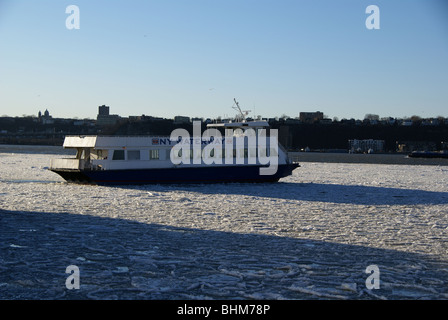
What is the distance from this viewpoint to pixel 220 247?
13.9 meters

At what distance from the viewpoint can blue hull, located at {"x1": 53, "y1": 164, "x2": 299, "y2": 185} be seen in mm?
32375

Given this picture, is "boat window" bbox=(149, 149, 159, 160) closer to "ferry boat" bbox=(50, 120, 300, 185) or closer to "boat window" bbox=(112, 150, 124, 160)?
"ferry boat" bbox=(50, 120, 300, 185)

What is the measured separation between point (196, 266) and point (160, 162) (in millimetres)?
21975

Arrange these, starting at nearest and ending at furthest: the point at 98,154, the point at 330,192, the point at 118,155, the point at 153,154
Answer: the point at 330,192, the point at 118,155, the point at 153,154, the point at 98,154

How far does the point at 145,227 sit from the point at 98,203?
672 cm

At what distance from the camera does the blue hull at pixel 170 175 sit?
32375mm

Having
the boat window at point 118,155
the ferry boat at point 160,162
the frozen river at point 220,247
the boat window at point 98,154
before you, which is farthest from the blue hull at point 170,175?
the frozen river at point 220,247

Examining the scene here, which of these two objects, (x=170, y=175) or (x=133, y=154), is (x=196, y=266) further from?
(x=133, y=154)

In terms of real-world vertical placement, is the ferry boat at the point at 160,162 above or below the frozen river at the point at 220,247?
above

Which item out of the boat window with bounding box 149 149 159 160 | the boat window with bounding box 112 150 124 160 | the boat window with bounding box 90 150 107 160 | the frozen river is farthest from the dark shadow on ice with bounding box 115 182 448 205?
the boat window with bounding box 90 150 107 160

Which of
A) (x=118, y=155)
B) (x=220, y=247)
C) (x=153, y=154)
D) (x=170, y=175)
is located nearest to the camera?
(x=220, y=247)

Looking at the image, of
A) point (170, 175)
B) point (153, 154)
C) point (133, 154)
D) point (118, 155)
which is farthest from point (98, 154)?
point (170, 175)

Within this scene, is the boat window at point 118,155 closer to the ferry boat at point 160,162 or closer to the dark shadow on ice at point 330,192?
the ferry boat at point 160,162

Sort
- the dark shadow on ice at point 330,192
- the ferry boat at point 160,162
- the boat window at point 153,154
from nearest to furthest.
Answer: the dark shadow on ice at point 330,192
the ferry boat at point 160,162
the boat window at point 153,154
